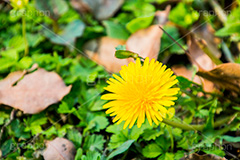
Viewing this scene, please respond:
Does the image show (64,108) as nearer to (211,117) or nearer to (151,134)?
(151,134)

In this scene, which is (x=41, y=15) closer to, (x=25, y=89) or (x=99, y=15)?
(x=99, y=15)

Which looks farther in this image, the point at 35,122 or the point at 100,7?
the point at 100,7

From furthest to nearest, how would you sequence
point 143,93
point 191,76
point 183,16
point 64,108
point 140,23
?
point 183,16, point 140,23, point 191,76, point 64,108, point 143,93

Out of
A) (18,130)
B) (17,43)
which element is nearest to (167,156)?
(18,130)

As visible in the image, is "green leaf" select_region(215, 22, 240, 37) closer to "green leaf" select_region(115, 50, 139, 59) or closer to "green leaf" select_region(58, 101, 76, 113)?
"green leaf" select_region(115, 50, 139, 59)

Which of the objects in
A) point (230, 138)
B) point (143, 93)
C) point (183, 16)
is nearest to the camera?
point (143, 93)

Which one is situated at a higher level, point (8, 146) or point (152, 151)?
point (152, 151)

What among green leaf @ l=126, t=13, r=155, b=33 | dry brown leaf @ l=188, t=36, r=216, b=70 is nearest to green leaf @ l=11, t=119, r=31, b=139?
green leaf @ l=126, t=13, r=155, b=33
